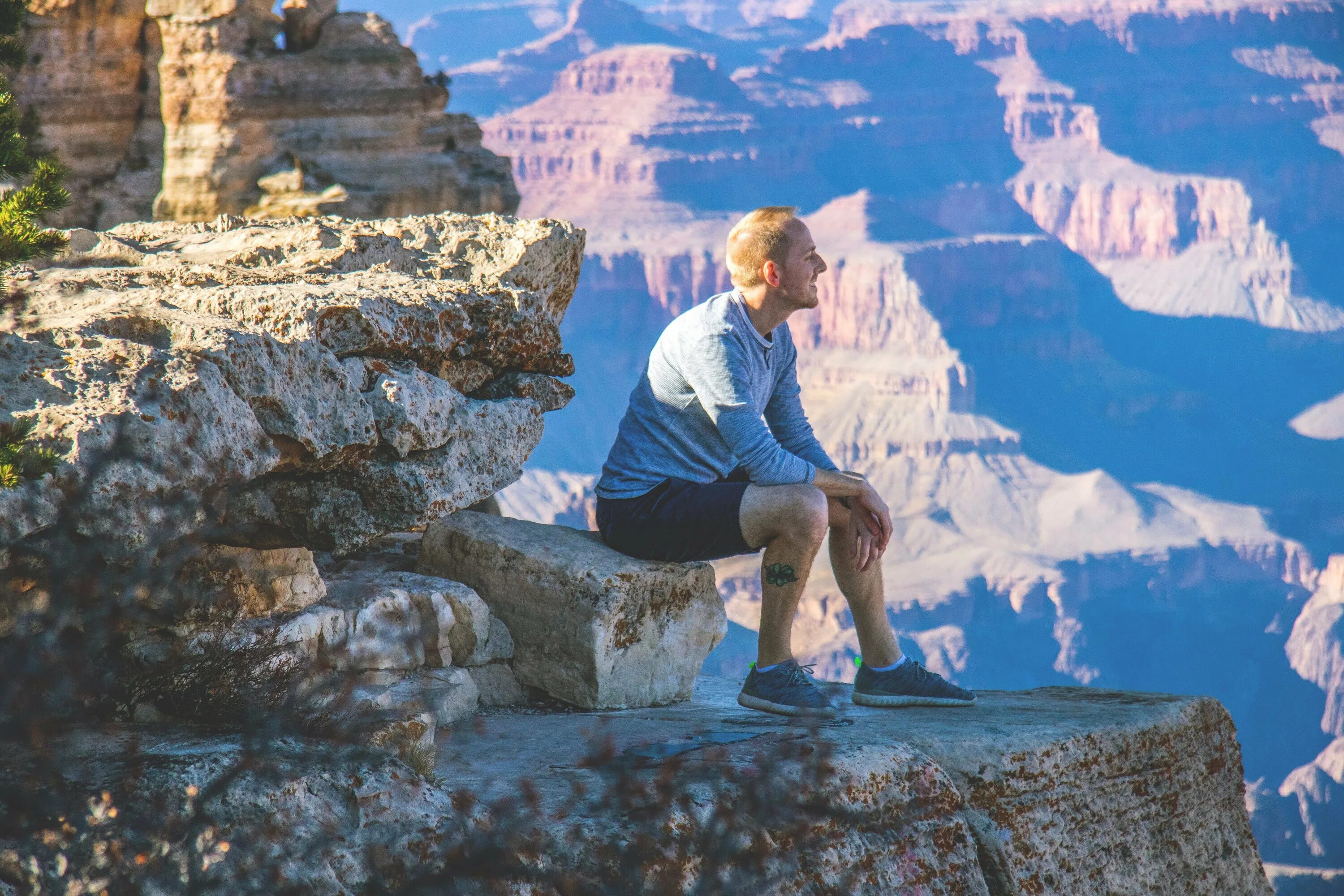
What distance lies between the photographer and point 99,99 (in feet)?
39.0

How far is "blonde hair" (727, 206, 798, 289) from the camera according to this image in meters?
3.42

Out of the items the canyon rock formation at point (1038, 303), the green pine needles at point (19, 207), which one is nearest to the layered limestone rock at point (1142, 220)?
the canyon rock formation at point (1038, 303)

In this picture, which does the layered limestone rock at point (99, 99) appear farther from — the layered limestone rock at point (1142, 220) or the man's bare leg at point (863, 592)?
Result: the layered limestone rock at point (1142, 220)

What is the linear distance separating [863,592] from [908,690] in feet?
1.02

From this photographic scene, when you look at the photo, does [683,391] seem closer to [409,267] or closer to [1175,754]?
[409,267]

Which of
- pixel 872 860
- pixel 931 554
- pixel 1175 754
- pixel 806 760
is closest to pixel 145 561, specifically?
pixel 806 760

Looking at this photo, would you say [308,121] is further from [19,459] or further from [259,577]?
[19,459]

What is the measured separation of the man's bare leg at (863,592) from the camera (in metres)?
3.45

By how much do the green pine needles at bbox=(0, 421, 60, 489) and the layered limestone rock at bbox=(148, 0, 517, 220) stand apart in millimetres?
10056

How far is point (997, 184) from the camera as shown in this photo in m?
104

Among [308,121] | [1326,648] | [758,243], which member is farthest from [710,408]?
[1326,648]

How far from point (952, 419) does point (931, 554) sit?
12.6 metres

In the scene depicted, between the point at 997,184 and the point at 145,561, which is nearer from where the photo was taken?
the point at 145,561

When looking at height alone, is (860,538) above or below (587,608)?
above
